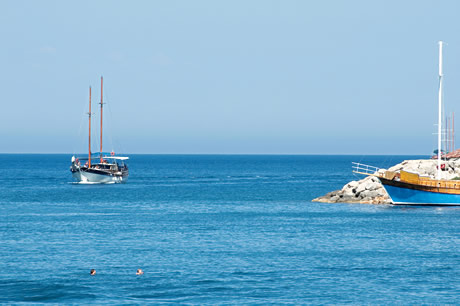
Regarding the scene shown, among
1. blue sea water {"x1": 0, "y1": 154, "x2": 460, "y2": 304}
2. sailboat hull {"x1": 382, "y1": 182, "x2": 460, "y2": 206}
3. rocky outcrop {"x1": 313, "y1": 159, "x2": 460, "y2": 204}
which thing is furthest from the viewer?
rocky outcrop {"x1": 313, "y1": 159, "x2": 460, "y2": 204}

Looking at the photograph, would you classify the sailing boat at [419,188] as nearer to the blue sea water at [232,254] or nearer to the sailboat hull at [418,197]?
the sailboat hull at [418,197]

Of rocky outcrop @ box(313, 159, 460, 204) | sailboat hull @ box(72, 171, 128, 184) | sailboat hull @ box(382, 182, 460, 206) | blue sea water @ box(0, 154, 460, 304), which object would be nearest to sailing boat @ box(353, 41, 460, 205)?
sailboat hull @ box(382, 182, 460, 206)

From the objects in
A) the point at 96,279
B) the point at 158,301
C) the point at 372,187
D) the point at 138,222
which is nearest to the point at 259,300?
the point at 158,301

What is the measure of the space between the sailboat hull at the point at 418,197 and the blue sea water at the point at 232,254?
1316 millimetres

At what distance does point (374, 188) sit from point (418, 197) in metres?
9.27

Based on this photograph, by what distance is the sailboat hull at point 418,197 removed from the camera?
6925cm

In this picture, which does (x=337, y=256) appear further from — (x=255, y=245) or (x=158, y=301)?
(x=158, y=301)

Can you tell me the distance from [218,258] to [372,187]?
41.7 m

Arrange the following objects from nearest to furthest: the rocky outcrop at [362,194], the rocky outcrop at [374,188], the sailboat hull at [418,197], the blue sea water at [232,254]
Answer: the blue sea water at [232,254] < the sailboat hull at [418,197] < the rocky outcrop at [374,188] < the rocky outcrop at [362,194]

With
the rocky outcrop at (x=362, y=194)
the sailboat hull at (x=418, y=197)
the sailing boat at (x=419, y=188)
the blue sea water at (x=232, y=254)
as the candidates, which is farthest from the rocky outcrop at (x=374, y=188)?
the sailing boat at (x=419, y=188)

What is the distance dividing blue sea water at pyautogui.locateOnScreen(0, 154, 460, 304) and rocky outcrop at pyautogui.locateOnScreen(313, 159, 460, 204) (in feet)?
13.4

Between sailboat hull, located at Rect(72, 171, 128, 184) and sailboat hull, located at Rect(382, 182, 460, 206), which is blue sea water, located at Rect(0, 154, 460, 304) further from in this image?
sailboat hull, located at Rect(72, 171, 128, 184)

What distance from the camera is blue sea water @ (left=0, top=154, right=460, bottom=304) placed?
107 feet

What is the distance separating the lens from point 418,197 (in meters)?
70.3
